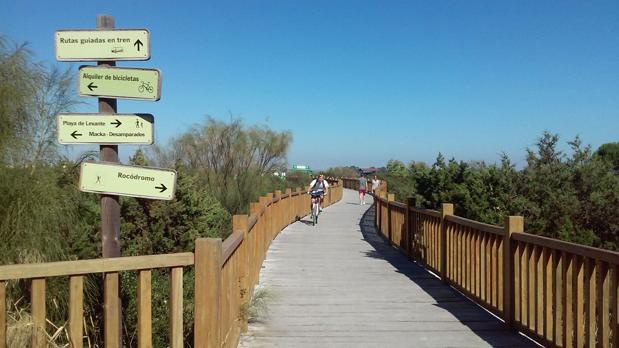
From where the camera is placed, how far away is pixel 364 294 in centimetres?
Result: 754

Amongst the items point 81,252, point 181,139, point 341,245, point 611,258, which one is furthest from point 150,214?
point 181,139

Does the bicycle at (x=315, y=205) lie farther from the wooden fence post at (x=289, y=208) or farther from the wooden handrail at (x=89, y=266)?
the wooden handrail at (x=89, y=266)

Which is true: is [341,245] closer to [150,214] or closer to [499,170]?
[499,170]

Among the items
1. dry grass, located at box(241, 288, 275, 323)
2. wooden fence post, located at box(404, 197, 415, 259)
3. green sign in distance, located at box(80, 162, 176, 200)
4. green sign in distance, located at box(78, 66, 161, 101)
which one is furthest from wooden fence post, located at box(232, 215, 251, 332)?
wooden fence post, located at box(404, 197, 415, 259)

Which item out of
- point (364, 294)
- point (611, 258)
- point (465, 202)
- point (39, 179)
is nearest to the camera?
point (611, 258)

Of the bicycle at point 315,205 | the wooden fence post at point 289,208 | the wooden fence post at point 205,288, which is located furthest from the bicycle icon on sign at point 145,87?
the bicycle at point 315,205

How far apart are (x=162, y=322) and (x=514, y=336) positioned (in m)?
3.61

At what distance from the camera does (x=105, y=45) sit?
445cm

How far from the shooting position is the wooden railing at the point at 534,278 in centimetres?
428

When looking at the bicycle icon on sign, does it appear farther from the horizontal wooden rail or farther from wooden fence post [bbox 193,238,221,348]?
wooden fence post [bbox 193,238,221,348]

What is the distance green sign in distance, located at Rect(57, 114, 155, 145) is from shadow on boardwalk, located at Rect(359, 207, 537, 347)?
3.70 metres

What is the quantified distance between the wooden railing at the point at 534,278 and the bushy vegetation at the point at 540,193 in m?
2.23

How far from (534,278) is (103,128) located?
3.97m

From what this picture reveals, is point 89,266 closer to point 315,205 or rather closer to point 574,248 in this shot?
point 574,248
